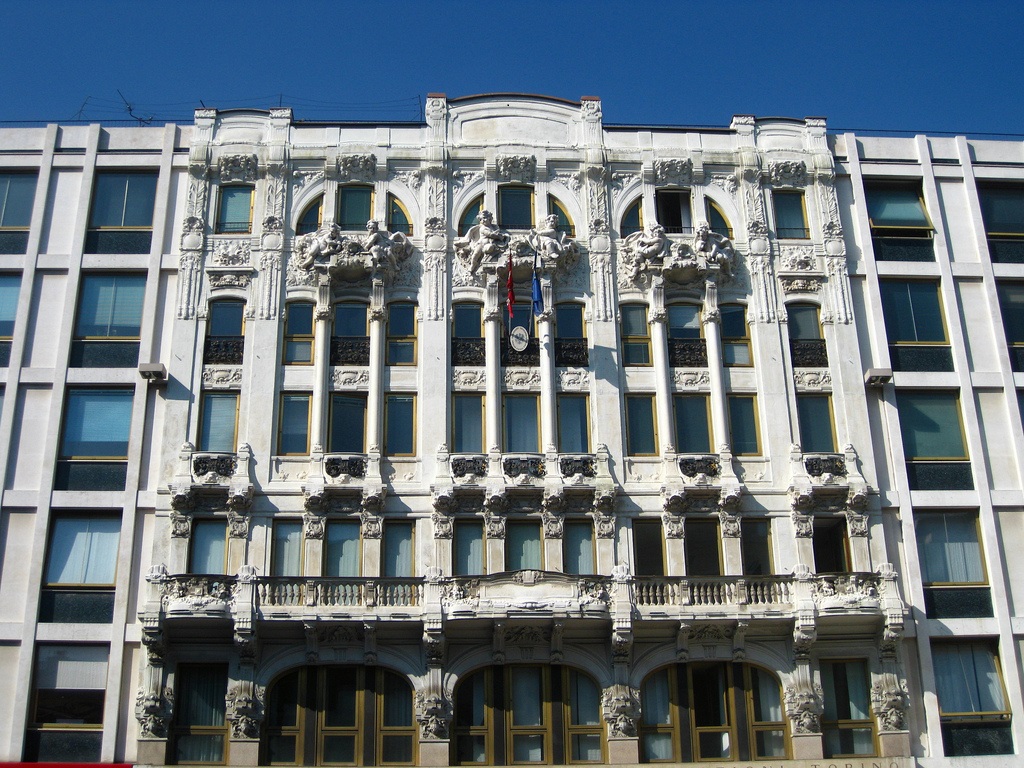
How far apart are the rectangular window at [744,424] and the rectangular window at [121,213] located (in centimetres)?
2019

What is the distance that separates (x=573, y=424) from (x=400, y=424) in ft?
18.1

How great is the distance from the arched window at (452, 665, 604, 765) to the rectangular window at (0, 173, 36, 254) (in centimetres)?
2108

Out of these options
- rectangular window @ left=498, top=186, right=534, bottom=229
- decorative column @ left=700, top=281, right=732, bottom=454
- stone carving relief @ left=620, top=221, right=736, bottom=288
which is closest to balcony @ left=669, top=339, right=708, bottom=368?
decorative column @ left=700, top=281, right=732, bottom=454

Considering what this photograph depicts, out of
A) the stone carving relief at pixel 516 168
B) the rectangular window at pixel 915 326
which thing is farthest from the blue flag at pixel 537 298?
the rectangular window at pixel 915 326

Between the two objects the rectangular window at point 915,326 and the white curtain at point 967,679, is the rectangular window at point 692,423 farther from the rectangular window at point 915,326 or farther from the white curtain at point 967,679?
the white curtain at point 967,679

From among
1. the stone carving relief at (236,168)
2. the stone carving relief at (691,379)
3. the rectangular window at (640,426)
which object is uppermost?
the stone carving relief at (236,168)

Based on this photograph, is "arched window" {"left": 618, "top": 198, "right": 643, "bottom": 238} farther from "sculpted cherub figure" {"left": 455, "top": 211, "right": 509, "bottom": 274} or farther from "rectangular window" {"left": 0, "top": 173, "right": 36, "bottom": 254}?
"rectangular window" {"left": 0, "top": 173, "right": 36, "bottom": 254}

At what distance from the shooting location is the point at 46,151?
134 feet

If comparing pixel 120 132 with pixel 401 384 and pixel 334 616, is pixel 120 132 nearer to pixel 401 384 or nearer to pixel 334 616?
pixel 401 384

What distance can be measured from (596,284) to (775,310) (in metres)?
6.06

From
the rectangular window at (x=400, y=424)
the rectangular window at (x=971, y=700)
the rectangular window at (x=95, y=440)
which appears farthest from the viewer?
the rectangular window at (x=400, y=424)

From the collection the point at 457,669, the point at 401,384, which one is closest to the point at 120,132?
the point at 401,384

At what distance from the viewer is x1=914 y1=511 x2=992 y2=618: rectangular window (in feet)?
119

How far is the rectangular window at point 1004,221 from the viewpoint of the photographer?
1636 inches
